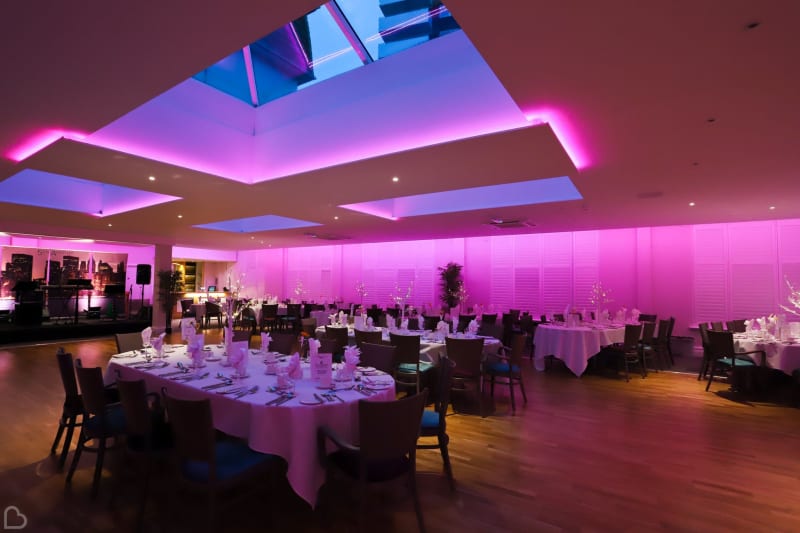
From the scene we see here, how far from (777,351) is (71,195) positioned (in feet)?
41.5

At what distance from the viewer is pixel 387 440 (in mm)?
2275

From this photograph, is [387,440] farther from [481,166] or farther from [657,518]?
[481,166]

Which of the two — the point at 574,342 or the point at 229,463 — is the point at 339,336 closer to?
the point at 229,463

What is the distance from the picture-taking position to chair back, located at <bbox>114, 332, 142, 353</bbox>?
15.0ft

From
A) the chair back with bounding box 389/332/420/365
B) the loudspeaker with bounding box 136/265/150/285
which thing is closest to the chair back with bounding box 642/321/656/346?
the chair back with bounding box 389/332/420/365

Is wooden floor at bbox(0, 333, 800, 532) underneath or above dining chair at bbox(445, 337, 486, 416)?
underneath

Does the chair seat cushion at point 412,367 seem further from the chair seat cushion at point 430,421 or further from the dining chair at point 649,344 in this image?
the dining chair at point 649,344

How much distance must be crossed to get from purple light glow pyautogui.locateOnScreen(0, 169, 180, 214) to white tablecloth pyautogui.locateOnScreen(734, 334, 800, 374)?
9.67 m

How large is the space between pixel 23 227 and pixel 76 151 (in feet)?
26.3

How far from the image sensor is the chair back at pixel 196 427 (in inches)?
86.2

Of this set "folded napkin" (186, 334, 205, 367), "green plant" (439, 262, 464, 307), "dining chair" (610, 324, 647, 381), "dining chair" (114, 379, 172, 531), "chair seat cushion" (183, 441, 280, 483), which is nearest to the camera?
"chair seat cushion" (183, 441, 280, 483)

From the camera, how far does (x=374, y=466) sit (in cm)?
239

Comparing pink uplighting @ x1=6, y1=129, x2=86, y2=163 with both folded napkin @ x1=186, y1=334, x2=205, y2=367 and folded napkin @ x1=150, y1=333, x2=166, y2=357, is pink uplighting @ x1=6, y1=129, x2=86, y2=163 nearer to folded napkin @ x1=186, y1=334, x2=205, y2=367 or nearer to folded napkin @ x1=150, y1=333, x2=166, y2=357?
folded napkin @ x1=150, y1=333, x2=166, y2=357

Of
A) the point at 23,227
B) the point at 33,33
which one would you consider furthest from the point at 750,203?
the point at 23,227
